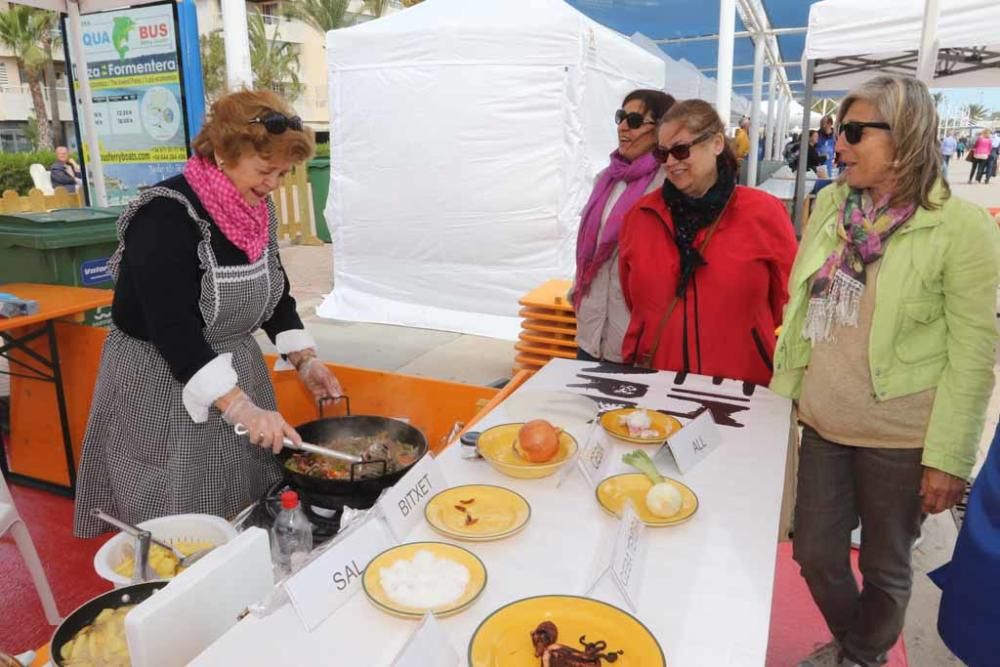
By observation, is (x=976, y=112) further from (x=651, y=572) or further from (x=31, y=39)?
(x=651, y=572)

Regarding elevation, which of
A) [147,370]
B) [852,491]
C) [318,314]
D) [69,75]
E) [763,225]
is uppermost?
[69,75]

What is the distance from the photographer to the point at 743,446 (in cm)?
164

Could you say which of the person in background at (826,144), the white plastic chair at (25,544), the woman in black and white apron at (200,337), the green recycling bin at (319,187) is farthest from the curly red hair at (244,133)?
the person in background at (826,144)

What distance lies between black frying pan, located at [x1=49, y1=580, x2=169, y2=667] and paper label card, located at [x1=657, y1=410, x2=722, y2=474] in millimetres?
1018

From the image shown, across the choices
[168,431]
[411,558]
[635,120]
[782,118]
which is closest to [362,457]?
[168,431]

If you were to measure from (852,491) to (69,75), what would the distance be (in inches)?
204

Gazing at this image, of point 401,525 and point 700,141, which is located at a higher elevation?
point 700,141

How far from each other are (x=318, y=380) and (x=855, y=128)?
66.2 inches

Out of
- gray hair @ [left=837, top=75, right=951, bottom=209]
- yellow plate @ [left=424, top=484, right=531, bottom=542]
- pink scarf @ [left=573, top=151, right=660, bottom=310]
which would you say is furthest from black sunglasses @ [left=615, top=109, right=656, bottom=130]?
yellow plate @ [left=424, top=484, right=531, bottom=542]

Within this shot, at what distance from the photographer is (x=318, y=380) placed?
2.25m

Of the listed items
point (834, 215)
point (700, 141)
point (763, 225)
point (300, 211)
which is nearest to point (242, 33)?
point (700, 141)

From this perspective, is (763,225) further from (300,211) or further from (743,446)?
(300,211)

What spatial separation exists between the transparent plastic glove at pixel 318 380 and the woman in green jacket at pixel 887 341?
1.34 meters

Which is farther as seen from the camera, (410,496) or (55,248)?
(55,248)
